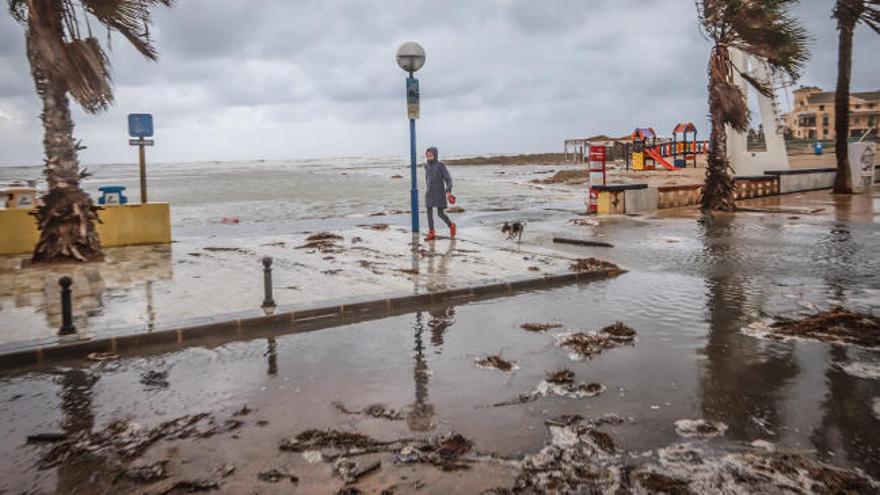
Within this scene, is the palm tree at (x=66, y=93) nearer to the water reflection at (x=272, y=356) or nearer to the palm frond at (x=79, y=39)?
the palm frond at (x=79, y=39)

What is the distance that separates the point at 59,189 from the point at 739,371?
1136 centimetres

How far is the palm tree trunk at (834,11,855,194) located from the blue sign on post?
24312mm

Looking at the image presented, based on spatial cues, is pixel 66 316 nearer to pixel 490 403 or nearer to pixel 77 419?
pixel 77 419

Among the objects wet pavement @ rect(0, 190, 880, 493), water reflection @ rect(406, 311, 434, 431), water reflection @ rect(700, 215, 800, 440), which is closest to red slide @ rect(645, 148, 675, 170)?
water reflection @ rect(700, 215, 800, 440)

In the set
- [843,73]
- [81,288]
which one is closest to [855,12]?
[843,73]

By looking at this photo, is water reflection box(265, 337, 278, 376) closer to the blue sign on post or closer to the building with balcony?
the blue sign on post

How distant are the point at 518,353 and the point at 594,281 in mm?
4000

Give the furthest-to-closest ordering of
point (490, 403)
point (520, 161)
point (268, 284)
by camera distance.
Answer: point (520, 161) → point (268, 284) → point (490, 403)

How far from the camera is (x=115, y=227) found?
528 inches

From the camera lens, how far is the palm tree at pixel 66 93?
36.1ft

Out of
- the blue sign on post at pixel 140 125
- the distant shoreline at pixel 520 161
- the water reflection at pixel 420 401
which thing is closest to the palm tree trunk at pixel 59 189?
the blue sign on post at pixel 140 125

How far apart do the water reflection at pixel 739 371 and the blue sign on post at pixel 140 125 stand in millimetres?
12158

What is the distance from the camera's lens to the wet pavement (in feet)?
12.5

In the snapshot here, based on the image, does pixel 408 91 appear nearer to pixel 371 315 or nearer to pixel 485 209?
pixel 371 315
